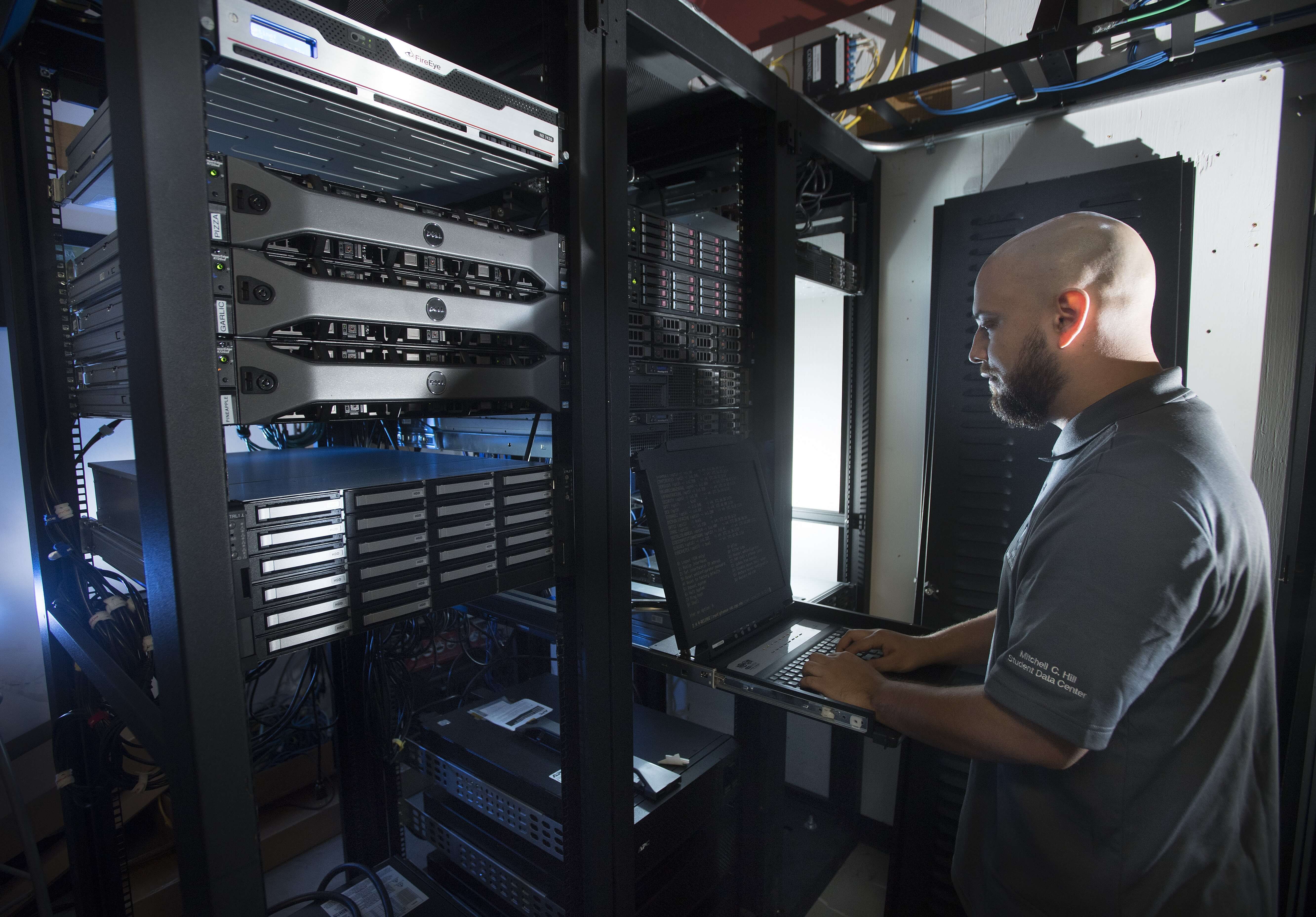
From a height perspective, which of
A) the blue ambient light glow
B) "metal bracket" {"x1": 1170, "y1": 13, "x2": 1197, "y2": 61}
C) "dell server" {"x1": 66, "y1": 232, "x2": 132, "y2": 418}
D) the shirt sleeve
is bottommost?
the shirt sleeve

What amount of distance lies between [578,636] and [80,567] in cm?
94

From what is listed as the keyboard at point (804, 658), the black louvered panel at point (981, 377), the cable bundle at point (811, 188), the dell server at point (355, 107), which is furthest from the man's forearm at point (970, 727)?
the cable bundle at point (811, 188)

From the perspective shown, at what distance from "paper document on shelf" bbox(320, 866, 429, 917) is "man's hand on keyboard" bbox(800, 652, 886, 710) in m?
0.98

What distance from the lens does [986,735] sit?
86cm

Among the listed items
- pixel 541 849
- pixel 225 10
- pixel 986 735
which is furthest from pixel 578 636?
pixel 225 10

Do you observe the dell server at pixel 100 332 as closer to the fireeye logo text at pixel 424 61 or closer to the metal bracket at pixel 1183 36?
the fireeye logo text at pixel 424 61

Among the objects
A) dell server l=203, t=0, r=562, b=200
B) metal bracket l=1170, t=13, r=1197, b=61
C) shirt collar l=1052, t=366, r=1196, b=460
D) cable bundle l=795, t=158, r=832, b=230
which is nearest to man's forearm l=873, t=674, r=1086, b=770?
shirt collar l=1052, t=366, r=1196, b=460

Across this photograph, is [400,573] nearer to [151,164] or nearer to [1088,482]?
[151,164]

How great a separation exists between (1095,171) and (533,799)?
77.9 inches

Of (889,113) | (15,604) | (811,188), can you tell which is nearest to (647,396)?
(811,188)

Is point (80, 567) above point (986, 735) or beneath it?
above

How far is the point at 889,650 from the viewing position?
122 centimetres

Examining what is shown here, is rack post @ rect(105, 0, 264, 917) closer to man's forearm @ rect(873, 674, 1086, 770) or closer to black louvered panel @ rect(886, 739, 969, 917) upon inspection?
man's forearm @ rect(873, 674, 1086, 770)

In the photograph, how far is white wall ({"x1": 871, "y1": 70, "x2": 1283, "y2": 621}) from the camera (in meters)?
1.49
